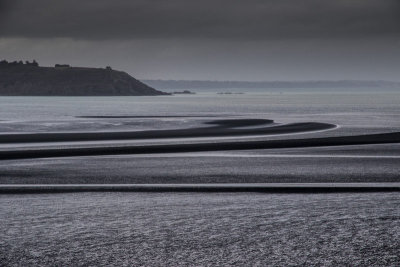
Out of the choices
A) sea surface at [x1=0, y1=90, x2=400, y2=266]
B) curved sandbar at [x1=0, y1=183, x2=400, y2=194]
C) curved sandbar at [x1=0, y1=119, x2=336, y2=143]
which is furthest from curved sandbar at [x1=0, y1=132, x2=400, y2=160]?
curved sandbar at [x1=0, y1=183, x2=400, y2=194]

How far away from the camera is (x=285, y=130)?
44156 millimetres

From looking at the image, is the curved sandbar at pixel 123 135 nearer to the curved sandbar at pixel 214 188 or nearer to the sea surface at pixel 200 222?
the sea surface at pixel 200 222

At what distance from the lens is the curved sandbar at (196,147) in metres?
27.8

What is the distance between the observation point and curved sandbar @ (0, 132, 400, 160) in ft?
91.3

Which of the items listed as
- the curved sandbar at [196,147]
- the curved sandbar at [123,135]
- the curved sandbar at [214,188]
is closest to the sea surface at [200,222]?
the curved sandbar at [214,188]

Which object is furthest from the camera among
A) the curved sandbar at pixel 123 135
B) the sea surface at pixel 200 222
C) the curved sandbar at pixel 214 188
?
the curved sandbar at pixel 123 135

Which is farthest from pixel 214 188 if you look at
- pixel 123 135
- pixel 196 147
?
pixel 123 135

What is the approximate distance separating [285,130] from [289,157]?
18.4 meters

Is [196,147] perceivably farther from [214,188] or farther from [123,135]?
[214,188]

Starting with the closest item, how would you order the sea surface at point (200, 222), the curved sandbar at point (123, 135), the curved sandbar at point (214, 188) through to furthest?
1. the sea surface at point (200, 222)
2. the curved sandbar at point (214, 188)
3. the curved sandbar at point (123, 135)

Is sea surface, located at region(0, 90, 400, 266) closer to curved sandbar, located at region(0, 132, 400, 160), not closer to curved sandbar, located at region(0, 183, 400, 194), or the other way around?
curved sandbar, located at region(0, 183, 400, 194)

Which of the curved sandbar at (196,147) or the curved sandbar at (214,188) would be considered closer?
the curved sandbar at (214,188)

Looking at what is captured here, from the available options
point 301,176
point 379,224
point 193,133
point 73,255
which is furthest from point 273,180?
point 193,133

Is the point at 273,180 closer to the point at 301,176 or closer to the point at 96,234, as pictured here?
the point at 301,176
